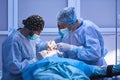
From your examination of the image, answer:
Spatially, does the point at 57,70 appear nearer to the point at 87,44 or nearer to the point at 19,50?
the point at 19,50

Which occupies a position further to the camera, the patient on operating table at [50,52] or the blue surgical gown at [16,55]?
the patient on operating table at [50,52]

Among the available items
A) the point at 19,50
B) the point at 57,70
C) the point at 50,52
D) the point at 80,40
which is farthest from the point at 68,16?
the point at 57,70

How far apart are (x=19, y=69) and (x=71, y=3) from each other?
1704 mm

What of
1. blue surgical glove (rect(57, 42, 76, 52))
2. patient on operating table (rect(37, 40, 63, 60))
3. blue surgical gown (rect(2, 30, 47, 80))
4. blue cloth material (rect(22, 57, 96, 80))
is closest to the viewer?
blue cloth material (rect(22, 57, 96, 80))

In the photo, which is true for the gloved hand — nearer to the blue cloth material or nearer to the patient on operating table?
the patient on operating table

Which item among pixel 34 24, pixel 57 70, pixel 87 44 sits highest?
pixel 34 24

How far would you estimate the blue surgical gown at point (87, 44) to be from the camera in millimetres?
2334

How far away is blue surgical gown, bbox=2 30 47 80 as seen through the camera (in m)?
2.14

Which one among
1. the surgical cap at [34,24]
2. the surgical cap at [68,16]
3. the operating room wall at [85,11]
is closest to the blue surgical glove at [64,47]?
the surgical cap at [68,16]

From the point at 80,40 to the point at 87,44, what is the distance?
0.12m

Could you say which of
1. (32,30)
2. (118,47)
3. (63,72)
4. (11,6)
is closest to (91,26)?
(32,30)

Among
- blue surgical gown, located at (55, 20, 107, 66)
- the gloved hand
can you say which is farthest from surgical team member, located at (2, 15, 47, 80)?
A: blue surgical gown, located at (55, 20, 107, 66)

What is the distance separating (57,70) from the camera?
1.93 m

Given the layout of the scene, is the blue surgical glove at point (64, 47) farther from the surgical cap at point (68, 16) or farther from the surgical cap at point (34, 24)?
the surgical cap at point (34, 24)
